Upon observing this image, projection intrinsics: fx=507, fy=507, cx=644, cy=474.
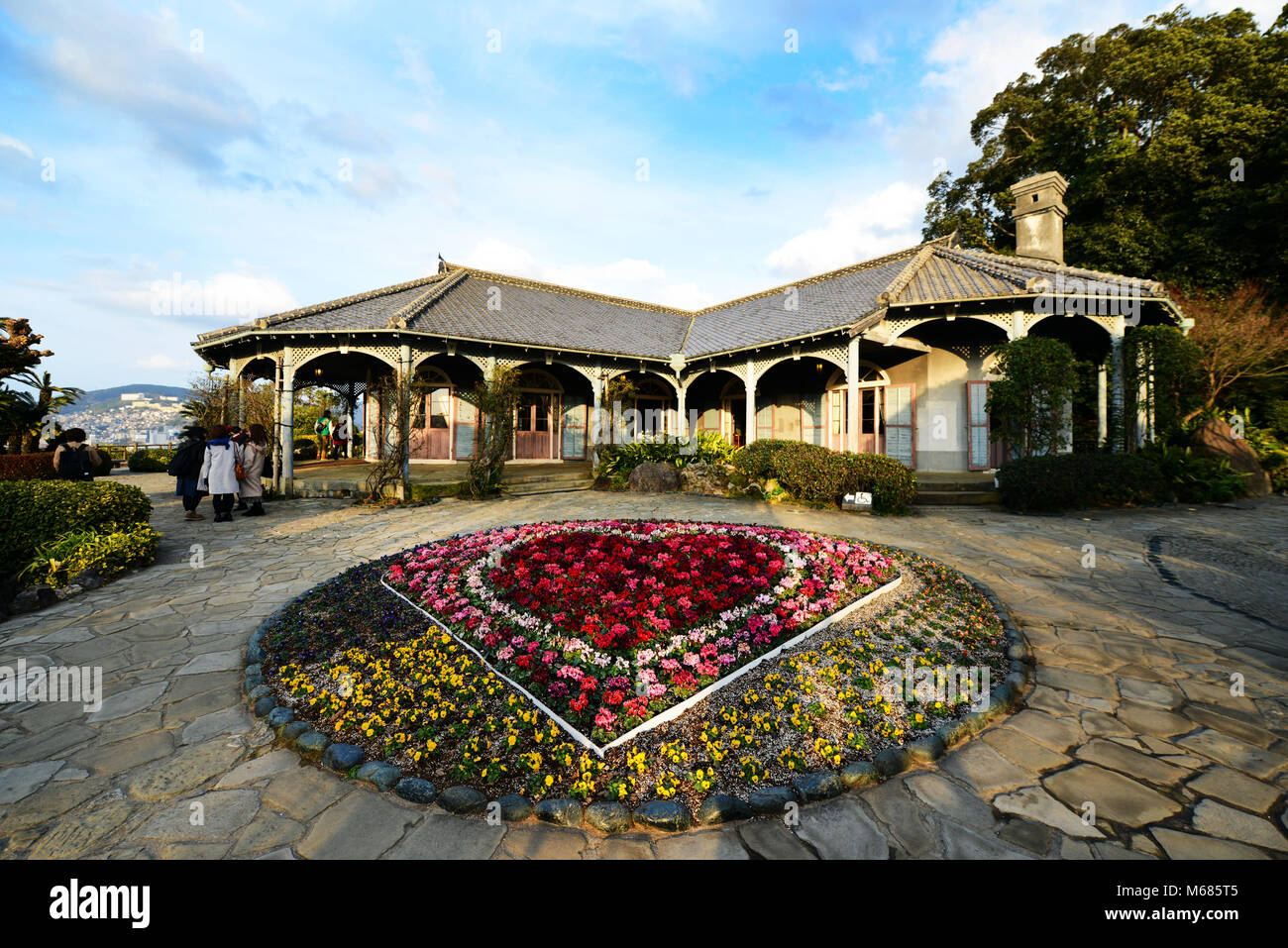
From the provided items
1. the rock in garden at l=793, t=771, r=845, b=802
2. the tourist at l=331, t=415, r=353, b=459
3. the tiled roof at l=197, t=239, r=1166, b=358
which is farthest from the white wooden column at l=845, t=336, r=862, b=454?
the tourist at l=331, t=415, r=353, b=459

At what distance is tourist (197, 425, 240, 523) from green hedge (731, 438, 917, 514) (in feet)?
30.9

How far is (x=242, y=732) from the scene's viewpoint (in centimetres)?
274

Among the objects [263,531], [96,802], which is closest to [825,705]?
[96,802]

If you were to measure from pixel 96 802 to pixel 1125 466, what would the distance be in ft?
43.0

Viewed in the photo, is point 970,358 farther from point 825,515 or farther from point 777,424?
point 825,515

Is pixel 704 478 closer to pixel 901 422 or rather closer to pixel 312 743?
pixel 901 422

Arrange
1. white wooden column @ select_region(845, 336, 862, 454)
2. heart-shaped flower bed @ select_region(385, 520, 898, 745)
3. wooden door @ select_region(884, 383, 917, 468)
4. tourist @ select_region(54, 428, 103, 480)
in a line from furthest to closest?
wooden door @ select_region(884, 383, 917, 468)
white wooden column @ select_region(845, 336, 862, 454)
tourist @ select_region(54, 428, 103, 480)
heart-shaped flower bed @ select_region(385, 520, 898, 745)

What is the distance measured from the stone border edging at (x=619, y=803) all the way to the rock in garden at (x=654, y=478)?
29.1ft

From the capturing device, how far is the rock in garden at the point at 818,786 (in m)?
2.21

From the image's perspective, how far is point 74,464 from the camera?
25.6 feet

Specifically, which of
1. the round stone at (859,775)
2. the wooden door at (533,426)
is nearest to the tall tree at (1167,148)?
the wooden door at (533,426)

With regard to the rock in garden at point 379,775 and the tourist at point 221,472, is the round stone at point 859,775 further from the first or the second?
the tourist at point 221,472

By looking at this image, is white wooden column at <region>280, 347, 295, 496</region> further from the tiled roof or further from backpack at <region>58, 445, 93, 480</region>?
backpack at <region>58, 445, 93, 480</region>

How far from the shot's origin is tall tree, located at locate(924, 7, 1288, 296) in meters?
14.9
